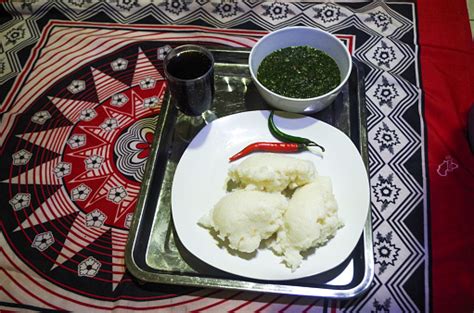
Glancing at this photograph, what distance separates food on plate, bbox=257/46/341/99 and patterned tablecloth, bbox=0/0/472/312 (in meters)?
0.33

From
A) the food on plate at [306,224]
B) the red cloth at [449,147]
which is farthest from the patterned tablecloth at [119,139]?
the food on plate at [306,224]

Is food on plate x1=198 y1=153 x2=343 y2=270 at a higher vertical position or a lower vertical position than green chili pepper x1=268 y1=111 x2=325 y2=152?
lower

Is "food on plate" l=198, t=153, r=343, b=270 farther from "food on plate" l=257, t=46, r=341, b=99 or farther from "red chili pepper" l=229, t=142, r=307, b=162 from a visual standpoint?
"food on plate" l=257, t=46, r=341, b=99

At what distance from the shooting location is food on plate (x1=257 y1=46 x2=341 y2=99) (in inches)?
64.1

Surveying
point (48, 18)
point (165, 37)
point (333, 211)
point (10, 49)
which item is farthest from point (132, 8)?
point (333, 211)

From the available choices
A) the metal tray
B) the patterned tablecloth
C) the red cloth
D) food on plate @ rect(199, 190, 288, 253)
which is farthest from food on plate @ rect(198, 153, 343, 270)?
the red cloth

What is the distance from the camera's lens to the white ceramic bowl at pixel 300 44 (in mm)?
1554

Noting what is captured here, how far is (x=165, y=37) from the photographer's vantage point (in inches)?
84.6

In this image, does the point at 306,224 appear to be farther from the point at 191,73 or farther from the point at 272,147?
the point at 191,73

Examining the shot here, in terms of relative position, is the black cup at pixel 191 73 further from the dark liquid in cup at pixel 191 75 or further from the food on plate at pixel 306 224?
the food on plate at pixel 306 224

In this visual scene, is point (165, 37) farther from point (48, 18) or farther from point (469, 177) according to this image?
point (469, 177)

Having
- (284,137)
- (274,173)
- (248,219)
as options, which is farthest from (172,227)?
(284,137)

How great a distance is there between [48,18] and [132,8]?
509 mm

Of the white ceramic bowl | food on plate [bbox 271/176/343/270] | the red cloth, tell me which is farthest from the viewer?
the white ceramic bowl
